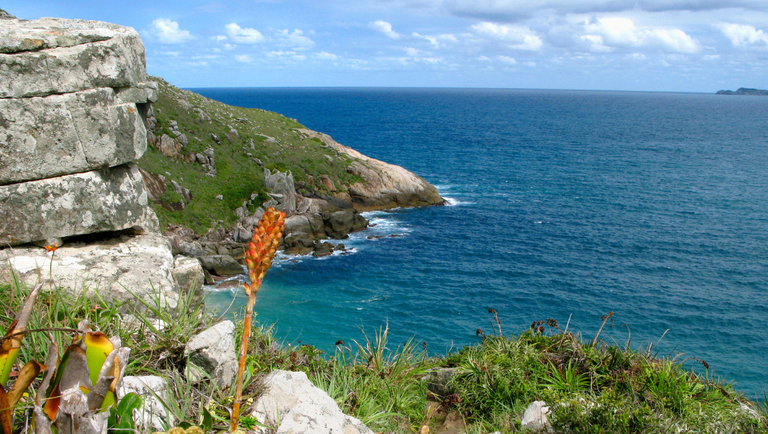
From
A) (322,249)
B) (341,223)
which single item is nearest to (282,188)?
(341,223)

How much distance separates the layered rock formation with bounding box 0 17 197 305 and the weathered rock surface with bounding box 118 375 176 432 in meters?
1.44

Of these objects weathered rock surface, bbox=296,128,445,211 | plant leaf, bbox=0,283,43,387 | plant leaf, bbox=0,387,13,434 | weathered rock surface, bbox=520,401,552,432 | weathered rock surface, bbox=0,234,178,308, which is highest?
plant leaf, bbox=0,283,43,387

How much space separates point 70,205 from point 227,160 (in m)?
45.2

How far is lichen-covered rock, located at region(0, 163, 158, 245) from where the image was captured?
5.95 meters

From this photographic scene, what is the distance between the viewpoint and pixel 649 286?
119ft

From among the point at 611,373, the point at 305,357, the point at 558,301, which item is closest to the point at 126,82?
the point at 305,357

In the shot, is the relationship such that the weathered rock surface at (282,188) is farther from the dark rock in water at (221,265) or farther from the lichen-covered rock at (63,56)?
the lichen-covered rock at (63,56)

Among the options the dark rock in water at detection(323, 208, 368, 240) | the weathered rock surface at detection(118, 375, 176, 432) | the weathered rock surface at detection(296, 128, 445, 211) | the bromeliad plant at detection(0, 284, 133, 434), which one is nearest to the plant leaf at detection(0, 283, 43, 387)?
the bromeliad plant at detection(0, 284, 133, 434)

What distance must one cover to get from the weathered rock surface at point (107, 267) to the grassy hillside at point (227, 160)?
3374 centimetres

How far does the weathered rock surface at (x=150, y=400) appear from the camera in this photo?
3752 millimetres

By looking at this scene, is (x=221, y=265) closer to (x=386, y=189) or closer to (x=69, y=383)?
(x=386, y=189)

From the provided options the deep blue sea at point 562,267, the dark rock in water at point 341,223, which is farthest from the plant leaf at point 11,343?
the dark rock in water at point 341,223

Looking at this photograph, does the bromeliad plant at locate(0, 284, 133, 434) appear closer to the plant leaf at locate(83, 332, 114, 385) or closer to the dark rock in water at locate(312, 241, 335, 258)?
the plant leaf at locate(83, 332, 114, 385)

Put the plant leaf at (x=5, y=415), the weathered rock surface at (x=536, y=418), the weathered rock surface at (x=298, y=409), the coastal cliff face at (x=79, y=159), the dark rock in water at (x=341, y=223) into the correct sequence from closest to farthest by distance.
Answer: the plant leaf at (x=5, y=415) → the weathered rock surface at (x=298, y=409) → the coastal cliff face at (x=79, y=159) → the weathered rock surface at (x=536, y=418) → the dark rock in water at (x=341, y=223)
